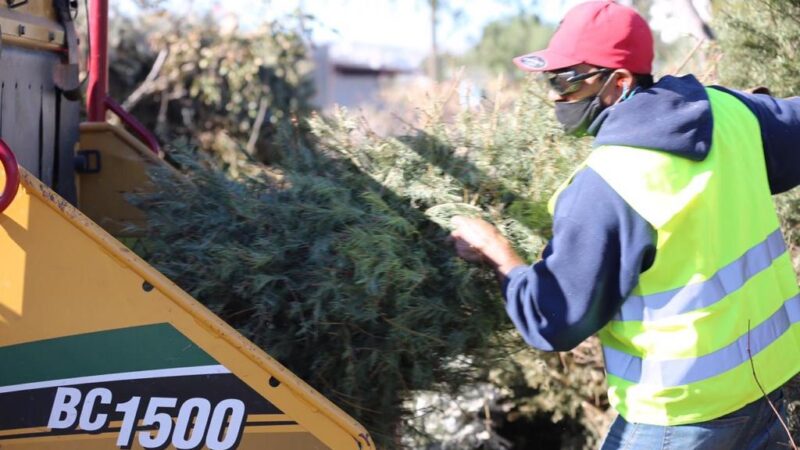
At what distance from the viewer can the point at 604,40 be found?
2.30m

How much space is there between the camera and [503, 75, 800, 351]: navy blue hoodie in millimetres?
2131

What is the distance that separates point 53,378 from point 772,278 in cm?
194

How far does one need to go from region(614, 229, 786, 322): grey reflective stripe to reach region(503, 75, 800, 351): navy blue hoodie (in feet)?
0.18

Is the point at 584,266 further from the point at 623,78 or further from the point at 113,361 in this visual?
the point at 113,361

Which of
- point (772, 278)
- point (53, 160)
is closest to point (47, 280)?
point (53, 160)

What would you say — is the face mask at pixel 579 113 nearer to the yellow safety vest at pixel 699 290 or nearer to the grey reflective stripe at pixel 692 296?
the yellow safety vest at pixel 699 290

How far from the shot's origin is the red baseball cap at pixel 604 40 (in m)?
2.30

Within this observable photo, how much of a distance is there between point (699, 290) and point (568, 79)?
0.64m

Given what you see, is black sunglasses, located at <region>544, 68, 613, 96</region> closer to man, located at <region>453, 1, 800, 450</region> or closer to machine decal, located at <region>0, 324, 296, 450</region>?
man, located at <region>453, 1, 800, 450</region>

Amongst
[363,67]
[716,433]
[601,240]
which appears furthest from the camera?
[363,67]

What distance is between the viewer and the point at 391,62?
3559cm

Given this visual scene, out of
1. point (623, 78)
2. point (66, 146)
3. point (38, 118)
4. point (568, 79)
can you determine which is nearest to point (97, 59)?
point (66, 146)

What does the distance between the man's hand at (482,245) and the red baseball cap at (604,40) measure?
48cm

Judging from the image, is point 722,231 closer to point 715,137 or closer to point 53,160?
point 715,137
